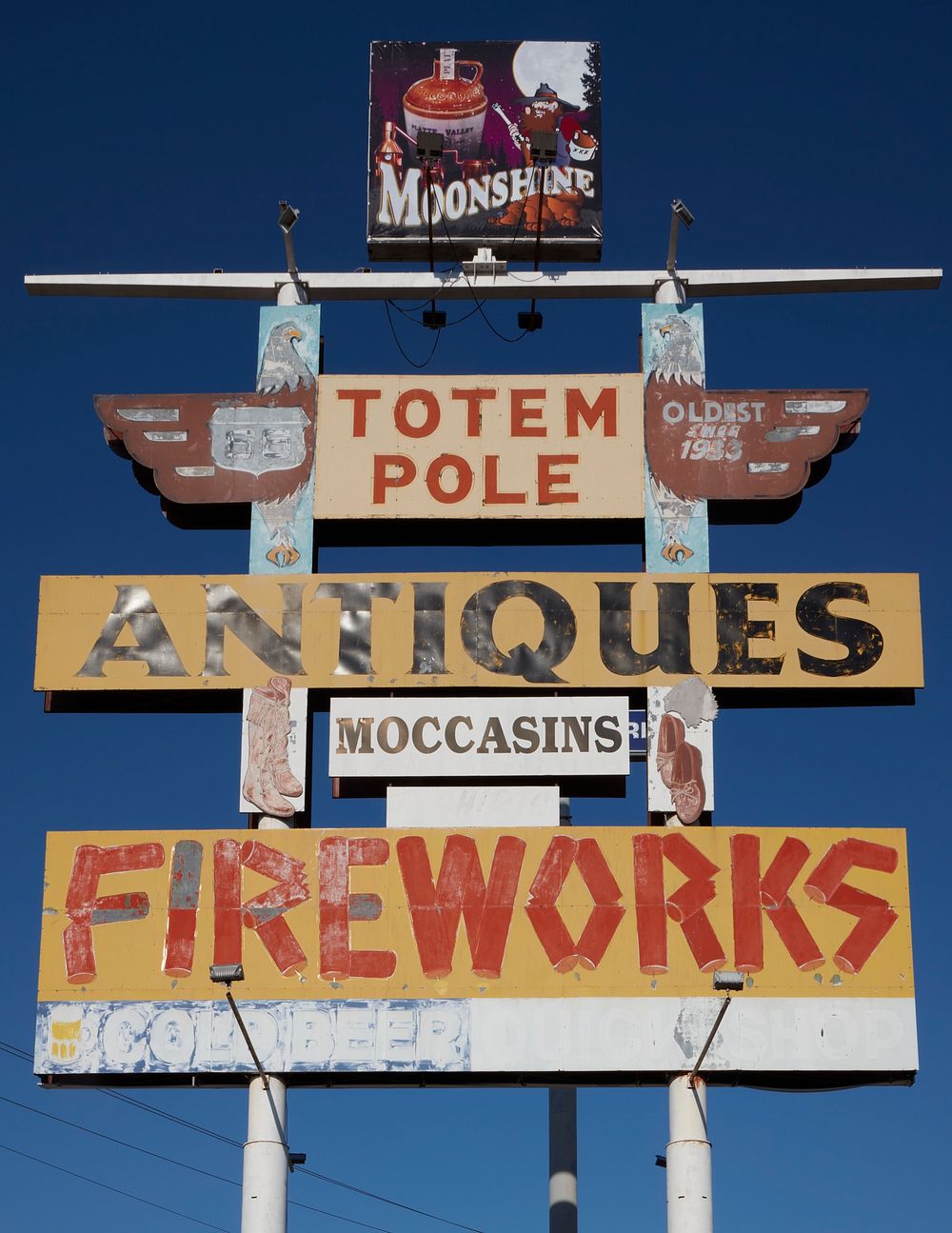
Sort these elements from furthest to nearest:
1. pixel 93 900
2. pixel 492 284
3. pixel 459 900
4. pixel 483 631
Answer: pixel 492 284 < pixel 483 631 < pixel 93 900 < pixel 459 900

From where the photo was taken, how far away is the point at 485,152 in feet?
122

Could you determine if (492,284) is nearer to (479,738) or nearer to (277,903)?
(479,738)

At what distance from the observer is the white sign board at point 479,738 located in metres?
33.9

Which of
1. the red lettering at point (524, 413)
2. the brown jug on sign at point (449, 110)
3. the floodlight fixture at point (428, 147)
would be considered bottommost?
the red lettering at point (524, 413)

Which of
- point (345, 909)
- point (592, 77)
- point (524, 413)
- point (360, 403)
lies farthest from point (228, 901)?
point (592, 77)

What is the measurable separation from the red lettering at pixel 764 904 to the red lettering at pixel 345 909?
4531mm

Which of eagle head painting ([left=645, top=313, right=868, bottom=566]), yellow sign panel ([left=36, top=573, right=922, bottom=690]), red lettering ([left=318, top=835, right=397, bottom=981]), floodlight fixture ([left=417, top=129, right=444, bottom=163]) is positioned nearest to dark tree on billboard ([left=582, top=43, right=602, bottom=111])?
floodlight fixture ([left=417, top=129, right=444, bottom=163])

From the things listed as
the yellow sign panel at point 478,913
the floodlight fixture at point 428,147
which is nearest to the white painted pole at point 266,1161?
the yellow sign panel at point 478,913

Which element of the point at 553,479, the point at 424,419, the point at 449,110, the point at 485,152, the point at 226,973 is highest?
the point at 449,110

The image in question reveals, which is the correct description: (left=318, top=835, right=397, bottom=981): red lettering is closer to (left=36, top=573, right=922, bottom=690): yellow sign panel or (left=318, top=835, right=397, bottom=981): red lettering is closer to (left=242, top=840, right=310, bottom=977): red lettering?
(left=242, top=840, right=310, bottom=977): red lettering

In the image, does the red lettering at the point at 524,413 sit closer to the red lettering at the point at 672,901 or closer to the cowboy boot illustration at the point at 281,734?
the cowboy boot illustration at the point at 281,734

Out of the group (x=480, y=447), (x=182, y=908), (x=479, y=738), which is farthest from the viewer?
(x=480, y=447)

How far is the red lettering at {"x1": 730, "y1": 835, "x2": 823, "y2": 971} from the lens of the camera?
108 ft

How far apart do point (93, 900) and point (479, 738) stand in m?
5.53
